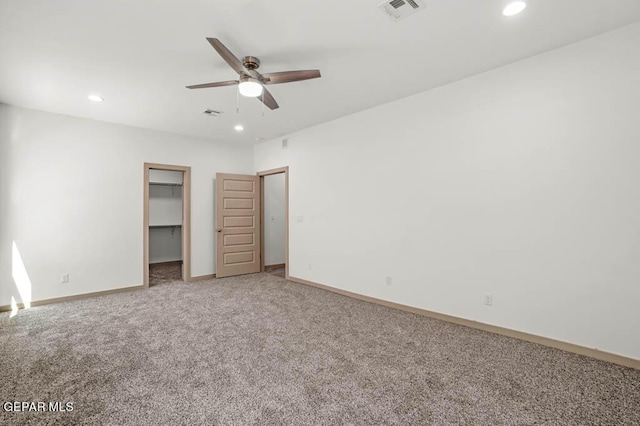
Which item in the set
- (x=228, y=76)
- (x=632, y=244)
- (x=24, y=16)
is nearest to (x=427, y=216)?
(x=632, y=244)

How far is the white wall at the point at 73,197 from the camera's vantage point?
12.8ft

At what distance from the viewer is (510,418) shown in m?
1.74

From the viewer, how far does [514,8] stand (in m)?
2.16

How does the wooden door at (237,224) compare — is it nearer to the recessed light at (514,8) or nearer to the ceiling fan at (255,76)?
the ceiling fan at (255,76)

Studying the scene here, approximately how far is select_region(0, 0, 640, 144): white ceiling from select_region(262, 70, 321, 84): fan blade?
261 millimetres

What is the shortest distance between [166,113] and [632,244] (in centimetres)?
545

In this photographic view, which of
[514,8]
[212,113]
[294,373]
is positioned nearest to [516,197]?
[514,8]

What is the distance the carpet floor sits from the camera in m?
1.79

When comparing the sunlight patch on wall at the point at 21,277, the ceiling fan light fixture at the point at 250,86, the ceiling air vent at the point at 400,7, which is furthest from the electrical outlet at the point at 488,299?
the sunlight patch on wall at the point at 21,277

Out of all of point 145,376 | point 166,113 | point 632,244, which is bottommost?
point 145,376

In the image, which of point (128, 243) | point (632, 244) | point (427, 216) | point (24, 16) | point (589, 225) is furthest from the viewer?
point (128, 243)

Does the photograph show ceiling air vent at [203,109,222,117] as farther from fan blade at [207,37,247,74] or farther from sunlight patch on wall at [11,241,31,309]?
sunlight patch on wall at [11,241,31,309]

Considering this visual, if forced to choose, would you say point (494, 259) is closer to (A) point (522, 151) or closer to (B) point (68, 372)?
A: (A) point (522, 151)

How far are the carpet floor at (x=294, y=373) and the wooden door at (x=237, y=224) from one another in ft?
7.07
